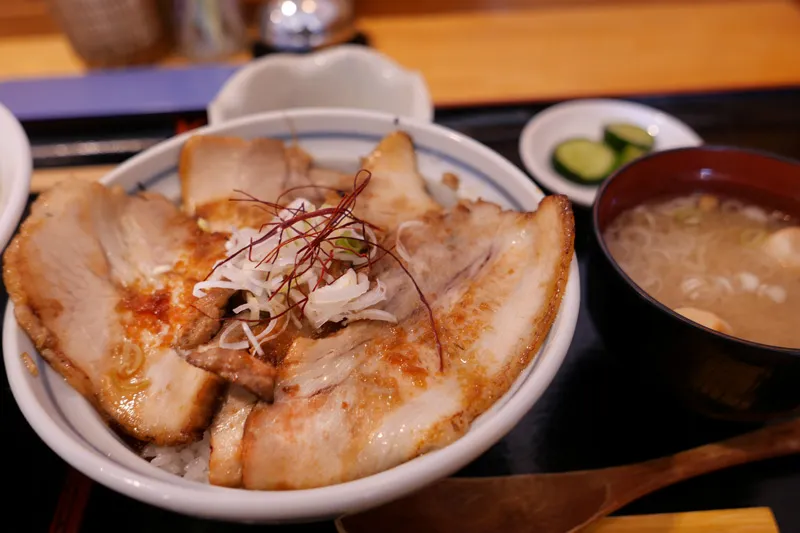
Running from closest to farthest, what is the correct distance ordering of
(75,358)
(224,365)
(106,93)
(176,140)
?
(224,365), (75,358), (176,140), (106,93)

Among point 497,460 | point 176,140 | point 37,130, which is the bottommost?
point 497,460

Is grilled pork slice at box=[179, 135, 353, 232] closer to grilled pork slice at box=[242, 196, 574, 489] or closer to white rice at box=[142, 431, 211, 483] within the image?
grilled pork slice at box=[242, 196, 574, 489]

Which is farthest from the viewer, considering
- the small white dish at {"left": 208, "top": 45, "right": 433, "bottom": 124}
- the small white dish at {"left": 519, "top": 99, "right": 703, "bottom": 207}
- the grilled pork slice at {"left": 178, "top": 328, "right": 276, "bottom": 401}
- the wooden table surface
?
the wooden table surface

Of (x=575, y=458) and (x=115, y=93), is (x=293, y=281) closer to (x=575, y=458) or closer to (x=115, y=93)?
(x=575, y=458)

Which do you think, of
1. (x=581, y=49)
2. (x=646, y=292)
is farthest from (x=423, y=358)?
(x=581, y=49)

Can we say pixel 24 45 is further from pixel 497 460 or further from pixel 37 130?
pixel 497 460

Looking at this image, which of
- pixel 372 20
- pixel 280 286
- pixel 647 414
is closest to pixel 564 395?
pixel 647 414

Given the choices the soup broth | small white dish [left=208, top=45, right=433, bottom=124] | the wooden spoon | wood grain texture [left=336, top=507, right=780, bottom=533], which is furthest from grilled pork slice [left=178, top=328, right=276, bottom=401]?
small white dish [left=208, top=45, right=433, bottom=124]
